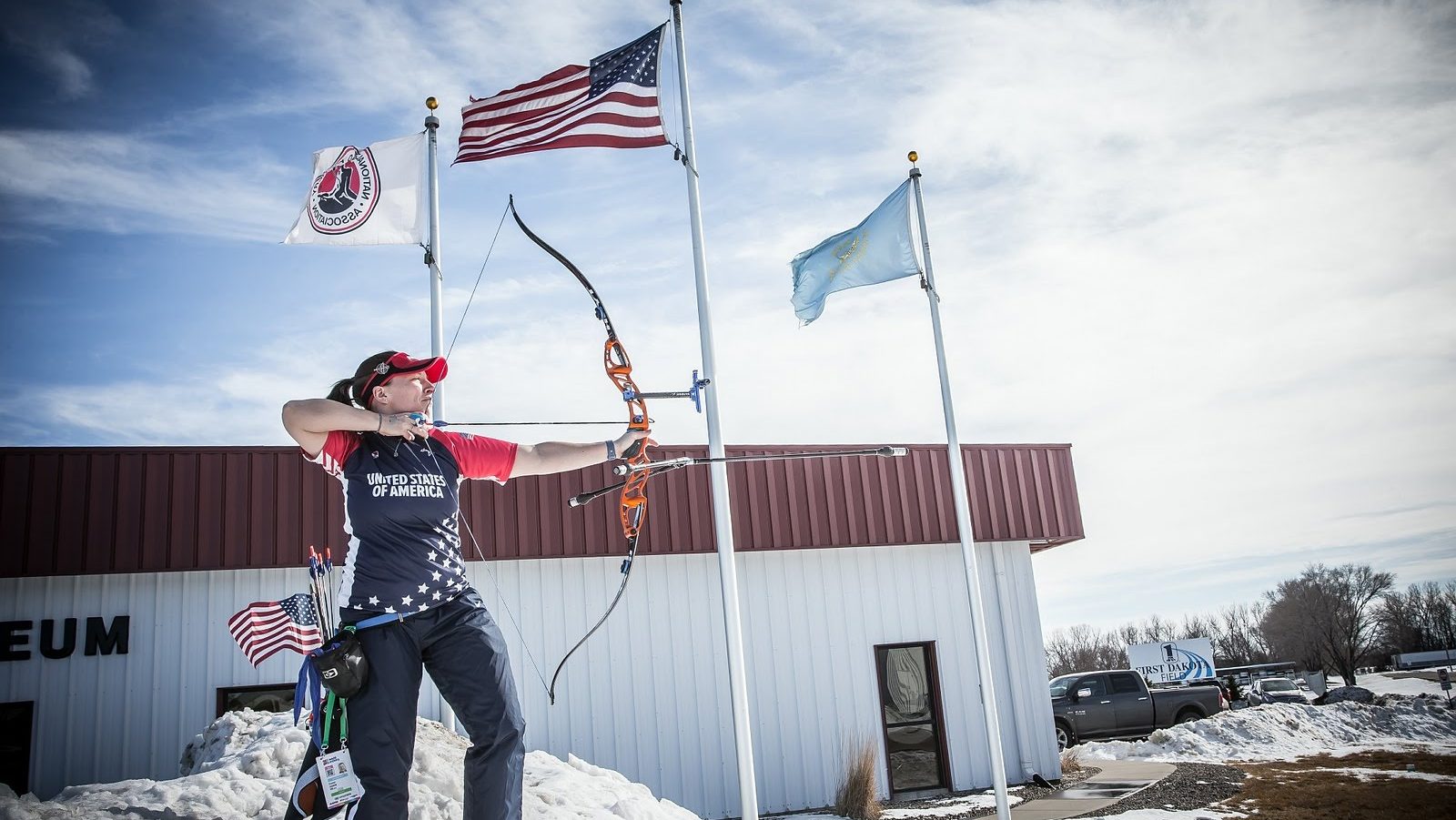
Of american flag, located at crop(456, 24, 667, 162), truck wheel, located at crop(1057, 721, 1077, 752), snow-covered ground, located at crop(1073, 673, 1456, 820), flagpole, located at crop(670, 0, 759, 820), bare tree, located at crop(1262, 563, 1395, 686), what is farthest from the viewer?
bare tree, located at crop(1262, 563, 1395, 686)

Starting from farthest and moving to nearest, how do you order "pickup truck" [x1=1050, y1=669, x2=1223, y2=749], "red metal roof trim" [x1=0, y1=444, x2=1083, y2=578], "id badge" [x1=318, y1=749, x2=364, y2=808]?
1. "pickup truck" [x1=1050, y1=669, x2=1223, y2=749]
2. "red metal roof trim" [x1=0, y1=444, x2=1083, y2=578]
3. "id badge" [x1=318, y1=749, x2=364, y2=808]

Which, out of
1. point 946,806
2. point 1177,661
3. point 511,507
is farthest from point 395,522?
point 1177,661

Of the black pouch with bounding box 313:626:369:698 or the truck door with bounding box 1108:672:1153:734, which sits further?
the truck door with bounding box 1108:672:1153:734

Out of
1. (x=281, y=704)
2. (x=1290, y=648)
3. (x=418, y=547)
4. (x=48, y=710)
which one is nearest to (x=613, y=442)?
(x=418, y=547)

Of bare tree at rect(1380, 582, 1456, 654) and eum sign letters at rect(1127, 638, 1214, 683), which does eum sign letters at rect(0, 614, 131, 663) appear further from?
bare tree at rect(1380, 582, 1456, 654)

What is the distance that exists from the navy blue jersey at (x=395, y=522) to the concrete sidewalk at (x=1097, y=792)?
7.87 meters

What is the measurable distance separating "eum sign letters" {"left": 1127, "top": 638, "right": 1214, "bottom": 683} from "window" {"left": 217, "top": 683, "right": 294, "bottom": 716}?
87.1 feet

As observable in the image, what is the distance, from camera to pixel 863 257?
9828 millimetres

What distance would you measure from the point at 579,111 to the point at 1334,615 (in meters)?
57.7

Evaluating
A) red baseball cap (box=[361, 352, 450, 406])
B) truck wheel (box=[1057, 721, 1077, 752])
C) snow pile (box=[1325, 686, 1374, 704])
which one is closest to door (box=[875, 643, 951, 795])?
truck wheel (box=[1057, 721, 1077, 752])

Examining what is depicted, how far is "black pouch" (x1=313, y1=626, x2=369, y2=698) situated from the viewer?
3.25 meters

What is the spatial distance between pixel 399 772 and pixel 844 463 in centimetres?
928

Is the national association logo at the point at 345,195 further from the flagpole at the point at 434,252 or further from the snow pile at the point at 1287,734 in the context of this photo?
the snow pile at the point at 1287,734

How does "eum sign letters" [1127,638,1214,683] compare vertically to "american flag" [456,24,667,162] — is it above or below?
below
